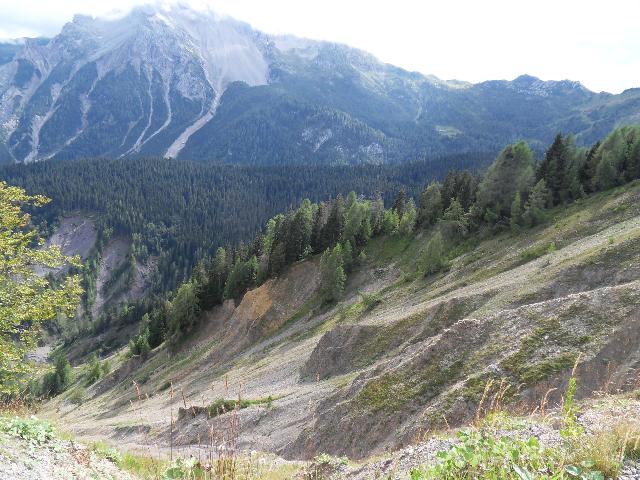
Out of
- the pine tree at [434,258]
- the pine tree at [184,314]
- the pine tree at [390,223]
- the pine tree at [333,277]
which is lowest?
the pine tree at [184,314]

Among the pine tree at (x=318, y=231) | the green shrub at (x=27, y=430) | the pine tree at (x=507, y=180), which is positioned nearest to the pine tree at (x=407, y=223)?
the pine tree at (x=507, y=180)

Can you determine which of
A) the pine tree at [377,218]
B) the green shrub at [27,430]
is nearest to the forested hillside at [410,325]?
the pine tree at [377,218]

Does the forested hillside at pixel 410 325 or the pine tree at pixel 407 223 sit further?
the pine tree at pixel 407 223

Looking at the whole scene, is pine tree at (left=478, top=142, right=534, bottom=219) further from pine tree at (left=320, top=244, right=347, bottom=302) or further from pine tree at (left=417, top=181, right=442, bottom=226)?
pine tree at (left=320, top=244, right=347, bottom=302)

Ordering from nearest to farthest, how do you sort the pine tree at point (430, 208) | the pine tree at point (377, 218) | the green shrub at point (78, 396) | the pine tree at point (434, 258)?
the pine tree at point (434, 258) < the pine tree at point (430, 208) < the pine tree at point (377, 218) < the green shrub at point (78, 396)

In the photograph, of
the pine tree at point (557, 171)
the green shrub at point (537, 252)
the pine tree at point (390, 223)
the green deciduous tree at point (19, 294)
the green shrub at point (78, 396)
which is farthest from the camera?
the green shrub at point (78, 396)

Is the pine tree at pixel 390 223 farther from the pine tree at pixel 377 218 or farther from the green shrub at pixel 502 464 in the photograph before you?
the green shrub at pixel 502 464

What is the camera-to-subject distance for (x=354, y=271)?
75000mm

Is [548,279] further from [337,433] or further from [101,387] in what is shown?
[101,387]

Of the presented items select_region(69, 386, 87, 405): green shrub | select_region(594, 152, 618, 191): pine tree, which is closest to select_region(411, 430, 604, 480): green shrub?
select_region(594, 152, 618, 191): pine tree

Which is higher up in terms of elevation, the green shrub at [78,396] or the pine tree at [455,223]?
the pine tree at [455,223]

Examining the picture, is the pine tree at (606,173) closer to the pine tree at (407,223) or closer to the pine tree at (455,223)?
the pine tree at (455,223)

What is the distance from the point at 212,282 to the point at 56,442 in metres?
82.8

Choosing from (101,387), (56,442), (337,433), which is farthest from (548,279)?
(101,387)
